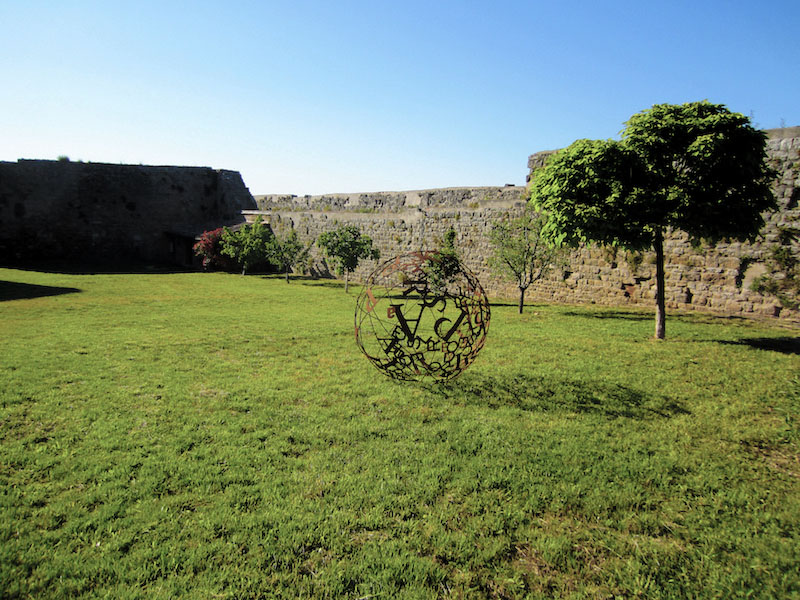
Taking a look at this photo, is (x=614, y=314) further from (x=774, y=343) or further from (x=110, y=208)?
(x=110, y=208)

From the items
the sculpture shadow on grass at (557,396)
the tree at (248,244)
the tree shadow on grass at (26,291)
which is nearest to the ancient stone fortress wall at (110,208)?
the tree at (248,244)

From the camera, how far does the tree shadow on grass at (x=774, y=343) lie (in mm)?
8273

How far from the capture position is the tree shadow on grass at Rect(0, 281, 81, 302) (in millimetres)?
12994

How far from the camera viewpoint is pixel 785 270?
10.2 m

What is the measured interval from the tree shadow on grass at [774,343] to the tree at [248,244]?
→ 1847 cm

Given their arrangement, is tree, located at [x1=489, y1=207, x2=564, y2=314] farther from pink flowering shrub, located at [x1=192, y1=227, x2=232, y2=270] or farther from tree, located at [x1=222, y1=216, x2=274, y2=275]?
pink flowering shrub, located at [x1=192, y1=227, x2=232, y2=270]

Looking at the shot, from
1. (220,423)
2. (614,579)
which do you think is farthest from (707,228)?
(220,423)

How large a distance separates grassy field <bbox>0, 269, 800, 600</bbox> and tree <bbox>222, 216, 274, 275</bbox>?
14.5 meters

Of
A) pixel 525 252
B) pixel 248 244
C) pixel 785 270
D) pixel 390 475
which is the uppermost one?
pixel 248 244

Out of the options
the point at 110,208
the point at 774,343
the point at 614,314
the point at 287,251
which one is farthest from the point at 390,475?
the point at 110,208

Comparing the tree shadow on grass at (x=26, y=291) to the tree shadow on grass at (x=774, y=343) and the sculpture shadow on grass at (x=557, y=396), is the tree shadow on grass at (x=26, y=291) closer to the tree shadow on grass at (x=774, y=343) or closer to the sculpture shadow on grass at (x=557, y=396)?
the sculpture shadow on grass at (x=557, y=396)

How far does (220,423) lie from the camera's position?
4848mm

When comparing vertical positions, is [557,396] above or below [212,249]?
below

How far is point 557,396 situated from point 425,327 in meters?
4.85
